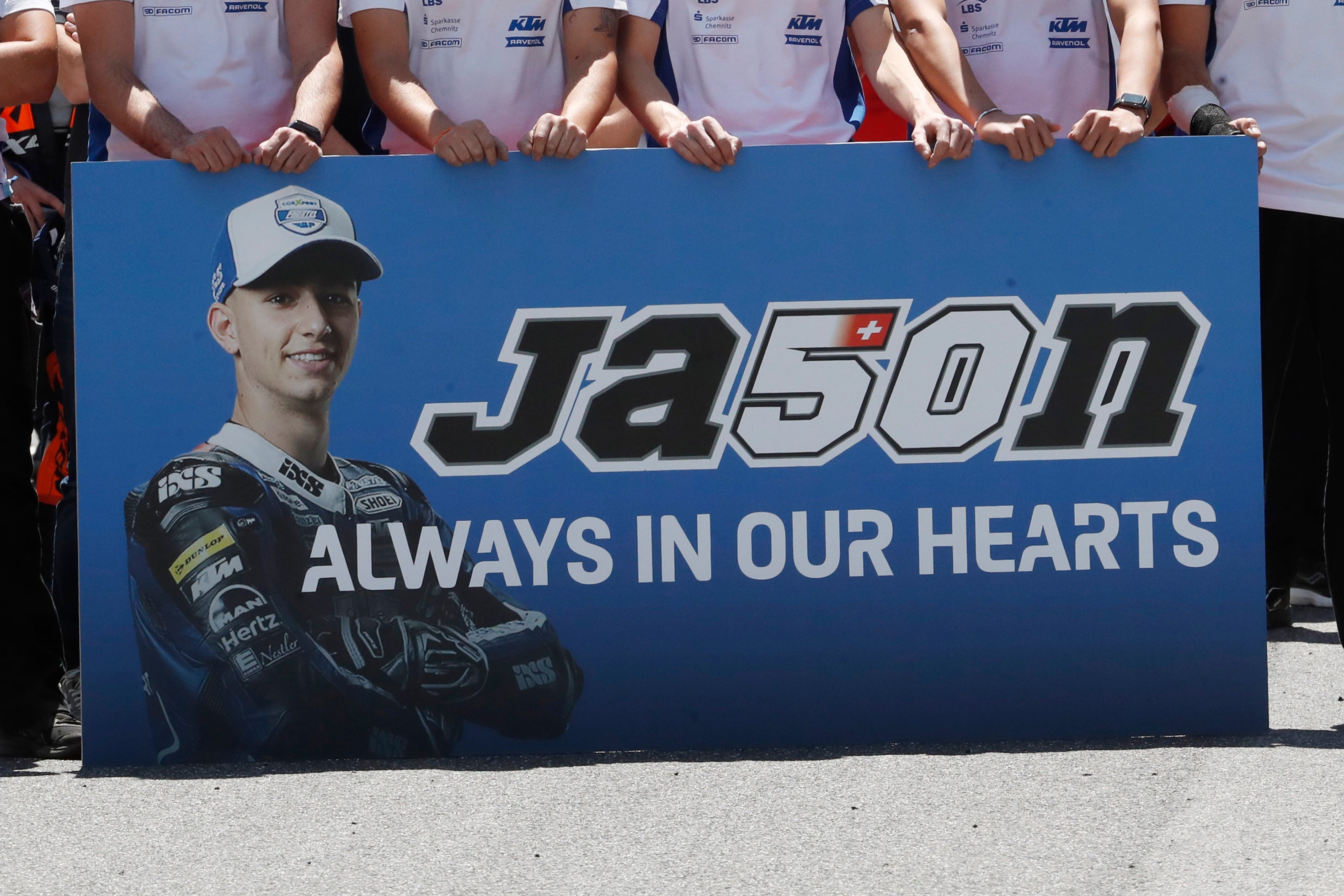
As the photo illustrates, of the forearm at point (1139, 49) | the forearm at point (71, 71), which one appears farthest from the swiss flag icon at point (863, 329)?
the forearm at point (71, 71)

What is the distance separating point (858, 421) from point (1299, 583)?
2158 mm

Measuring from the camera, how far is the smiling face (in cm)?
324

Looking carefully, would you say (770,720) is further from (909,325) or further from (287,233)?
(287,233)

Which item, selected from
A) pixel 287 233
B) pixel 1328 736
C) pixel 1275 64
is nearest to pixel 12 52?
pixel 287 233

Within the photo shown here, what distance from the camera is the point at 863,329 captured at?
327cm

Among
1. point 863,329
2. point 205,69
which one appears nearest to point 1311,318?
point 863,329

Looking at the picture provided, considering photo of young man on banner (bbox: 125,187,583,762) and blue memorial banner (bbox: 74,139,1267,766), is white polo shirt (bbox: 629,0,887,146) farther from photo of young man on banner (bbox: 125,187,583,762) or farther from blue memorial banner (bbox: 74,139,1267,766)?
photo of young man on banner (bbox: 125,187,583,762)

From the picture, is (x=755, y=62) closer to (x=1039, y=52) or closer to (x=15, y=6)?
(x=1039, y=52)

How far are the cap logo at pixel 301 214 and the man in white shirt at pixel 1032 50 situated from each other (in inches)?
58.4

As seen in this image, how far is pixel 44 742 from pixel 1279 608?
3.27 meters

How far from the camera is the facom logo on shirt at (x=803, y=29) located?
12.1 feet

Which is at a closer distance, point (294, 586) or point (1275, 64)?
point (294, 586)

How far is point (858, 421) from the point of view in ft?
10.8

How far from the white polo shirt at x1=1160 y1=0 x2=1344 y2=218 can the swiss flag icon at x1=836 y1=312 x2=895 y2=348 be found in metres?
1.09
